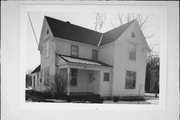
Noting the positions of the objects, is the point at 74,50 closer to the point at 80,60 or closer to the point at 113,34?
the point at 80,60

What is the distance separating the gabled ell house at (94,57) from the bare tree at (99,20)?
0.09 m

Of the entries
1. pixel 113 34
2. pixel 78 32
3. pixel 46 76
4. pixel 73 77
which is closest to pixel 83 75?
pixel 73 77

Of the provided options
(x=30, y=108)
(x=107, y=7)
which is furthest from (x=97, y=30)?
(x=30, y=108)

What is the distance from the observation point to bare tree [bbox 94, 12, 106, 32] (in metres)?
2.76

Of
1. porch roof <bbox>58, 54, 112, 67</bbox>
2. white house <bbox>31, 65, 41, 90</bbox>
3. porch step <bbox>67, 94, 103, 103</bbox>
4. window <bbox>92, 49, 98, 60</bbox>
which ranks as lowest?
Answer: porch step <bbox>67, 94, 103, 103</bbox>

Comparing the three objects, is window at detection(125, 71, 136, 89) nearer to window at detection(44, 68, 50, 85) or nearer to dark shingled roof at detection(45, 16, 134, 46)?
dark shingled roof at detection(45, 16, 134, 46)

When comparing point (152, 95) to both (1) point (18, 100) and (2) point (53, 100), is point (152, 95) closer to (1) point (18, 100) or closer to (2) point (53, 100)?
(2) point (53, 100)

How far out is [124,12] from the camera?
276 centimetres

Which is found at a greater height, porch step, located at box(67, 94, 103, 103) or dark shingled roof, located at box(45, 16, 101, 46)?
dark shingled roof, located at box(45, 16, 101, 46)

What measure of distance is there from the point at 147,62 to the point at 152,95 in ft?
1.71

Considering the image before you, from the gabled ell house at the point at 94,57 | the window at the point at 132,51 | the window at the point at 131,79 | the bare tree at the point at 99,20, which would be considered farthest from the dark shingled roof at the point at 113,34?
the window at the point at 131,79

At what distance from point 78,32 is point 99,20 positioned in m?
0.38

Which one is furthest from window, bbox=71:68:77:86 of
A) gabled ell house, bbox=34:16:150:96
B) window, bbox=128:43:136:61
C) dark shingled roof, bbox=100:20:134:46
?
window, bbox=128:43:136:61

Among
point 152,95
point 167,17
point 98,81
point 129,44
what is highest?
point 167,17
